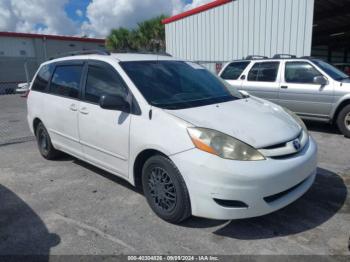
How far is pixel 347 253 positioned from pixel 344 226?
0.46 metres

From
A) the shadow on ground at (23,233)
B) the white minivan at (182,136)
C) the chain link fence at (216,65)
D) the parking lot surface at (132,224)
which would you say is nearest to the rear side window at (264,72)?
the parking lot surface at (132,224)

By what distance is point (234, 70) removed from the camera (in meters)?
8.20

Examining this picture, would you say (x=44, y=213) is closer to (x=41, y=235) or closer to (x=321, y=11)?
(x=41, y=235)

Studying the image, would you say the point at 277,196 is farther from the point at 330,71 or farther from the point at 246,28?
the point at 246,28

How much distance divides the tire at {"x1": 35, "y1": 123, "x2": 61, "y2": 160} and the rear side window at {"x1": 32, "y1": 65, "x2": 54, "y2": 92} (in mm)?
643

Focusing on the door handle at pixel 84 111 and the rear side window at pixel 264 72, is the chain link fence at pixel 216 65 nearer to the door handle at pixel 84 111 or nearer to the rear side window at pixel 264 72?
the rear side window at pixel 264 72

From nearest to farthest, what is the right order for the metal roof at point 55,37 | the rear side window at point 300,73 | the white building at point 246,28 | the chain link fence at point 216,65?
1. the rear side window at point 300,73
2. the white building at point 246,28
3. the chain link fence at point 216,65
4. the metal roof at point 55,37

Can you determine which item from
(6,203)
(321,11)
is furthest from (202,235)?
(321,11)

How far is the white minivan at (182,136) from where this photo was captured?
2.67 metres

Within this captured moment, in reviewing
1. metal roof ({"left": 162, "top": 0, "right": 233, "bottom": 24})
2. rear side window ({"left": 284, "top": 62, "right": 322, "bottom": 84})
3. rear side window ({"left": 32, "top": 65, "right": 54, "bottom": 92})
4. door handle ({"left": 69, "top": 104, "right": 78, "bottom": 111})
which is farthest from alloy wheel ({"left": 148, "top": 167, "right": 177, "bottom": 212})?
metal roof ({"left": 162, "top": 0, "right": 233, "bottom": 24})

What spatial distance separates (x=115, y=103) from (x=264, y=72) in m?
5.27

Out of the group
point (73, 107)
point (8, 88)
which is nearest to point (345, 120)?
point (73, 107)

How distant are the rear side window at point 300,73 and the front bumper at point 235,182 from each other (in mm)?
4577

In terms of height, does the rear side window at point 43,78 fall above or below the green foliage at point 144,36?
below
